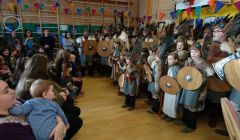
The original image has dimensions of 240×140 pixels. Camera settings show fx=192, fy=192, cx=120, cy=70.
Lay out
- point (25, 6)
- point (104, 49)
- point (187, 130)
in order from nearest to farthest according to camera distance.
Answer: point (187, 130), point (104, 49), point (25, 6)

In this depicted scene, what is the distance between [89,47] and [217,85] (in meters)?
3.49

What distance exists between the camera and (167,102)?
2.79m

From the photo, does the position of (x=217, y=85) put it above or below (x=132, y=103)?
above

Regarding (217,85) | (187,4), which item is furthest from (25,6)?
(217,85)

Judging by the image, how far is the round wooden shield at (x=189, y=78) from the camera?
232cm

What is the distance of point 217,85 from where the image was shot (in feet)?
8.05

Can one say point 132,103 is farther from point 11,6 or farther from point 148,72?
point 11,6

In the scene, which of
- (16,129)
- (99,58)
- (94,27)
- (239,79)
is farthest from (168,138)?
(94,27)

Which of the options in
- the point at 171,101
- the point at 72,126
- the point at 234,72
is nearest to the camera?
the point at 234,72

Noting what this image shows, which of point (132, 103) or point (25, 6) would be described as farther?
point (25, 6)

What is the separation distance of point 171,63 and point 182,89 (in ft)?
1.27

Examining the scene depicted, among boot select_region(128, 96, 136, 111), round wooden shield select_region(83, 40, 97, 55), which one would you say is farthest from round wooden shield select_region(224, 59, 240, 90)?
round wooden shield select_region(83, 40, 97, 55)

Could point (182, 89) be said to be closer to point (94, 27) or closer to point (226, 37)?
point (226, 37)

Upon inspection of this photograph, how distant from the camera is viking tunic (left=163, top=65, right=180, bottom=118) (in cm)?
266
